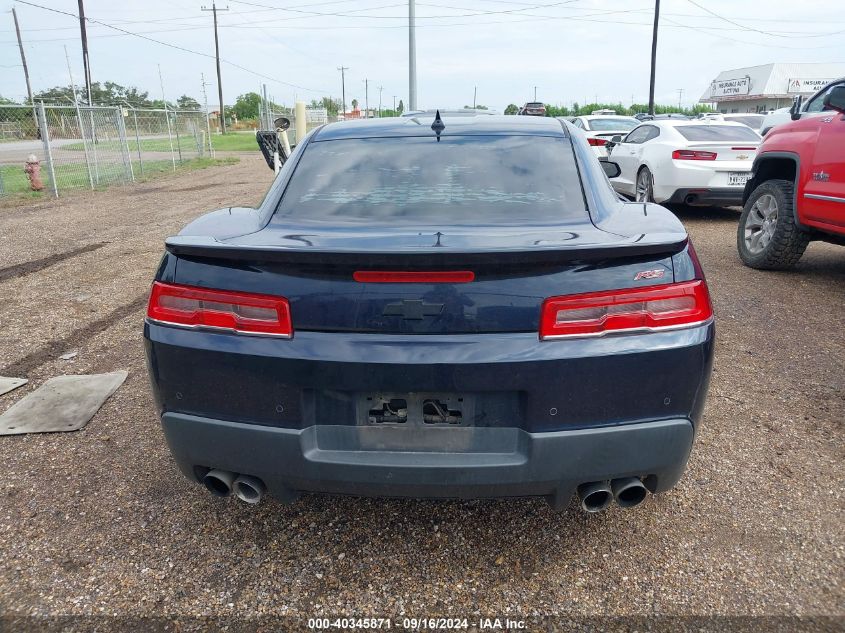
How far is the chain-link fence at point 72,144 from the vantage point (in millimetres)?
14203

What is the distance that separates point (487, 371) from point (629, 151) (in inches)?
388

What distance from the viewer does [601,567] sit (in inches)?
92.8

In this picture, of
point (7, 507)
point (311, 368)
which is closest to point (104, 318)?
point (7, 507)

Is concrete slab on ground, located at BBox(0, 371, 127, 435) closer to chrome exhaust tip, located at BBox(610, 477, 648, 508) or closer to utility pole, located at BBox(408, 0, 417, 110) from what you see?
chrome exhaust tip, located at BBox(610, 477, 648, 508)

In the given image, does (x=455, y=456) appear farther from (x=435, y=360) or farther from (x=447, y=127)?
(x=447, y=127)

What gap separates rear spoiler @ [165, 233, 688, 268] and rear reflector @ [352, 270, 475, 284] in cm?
3

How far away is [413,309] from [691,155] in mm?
8445

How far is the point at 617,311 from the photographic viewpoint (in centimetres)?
199

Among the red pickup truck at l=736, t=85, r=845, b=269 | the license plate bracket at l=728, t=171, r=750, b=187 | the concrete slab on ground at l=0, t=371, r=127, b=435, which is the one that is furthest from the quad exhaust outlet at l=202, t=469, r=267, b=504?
the license plate bracket at l=728, t=171, r=750, b=187

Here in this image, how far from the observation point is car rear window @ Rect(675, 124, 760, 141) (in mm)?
9484

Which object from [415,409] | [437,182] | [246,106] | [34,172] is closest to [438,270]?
[415,409]

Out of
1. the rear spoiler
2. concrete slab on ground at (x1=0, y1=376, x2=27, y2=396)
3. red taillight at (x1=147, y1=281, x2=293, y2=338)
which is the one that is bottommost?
concrete slab on ground at (x1=0, y1=376, x2=27, y2=396)

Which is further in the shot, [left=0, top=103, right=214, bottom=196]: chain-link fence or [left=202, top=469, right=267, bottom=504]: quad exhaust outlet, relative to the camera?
[left=0, top=103, right=214, bottom=196]: chain-link fence

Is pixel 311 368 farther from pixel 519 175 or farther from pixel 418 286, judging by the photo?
pixel 519 175
